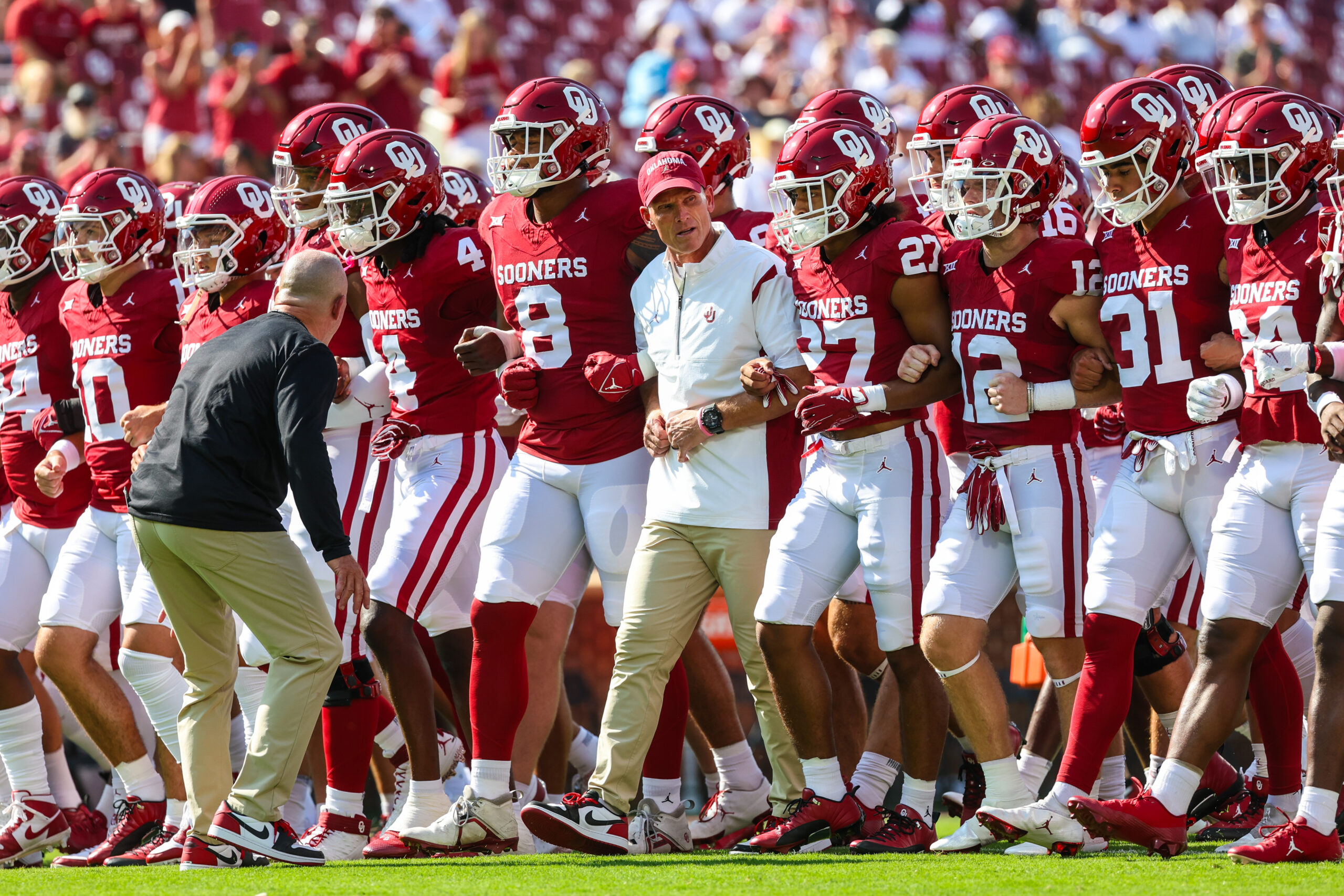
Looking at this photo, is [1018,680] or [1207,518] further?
[1018,680]

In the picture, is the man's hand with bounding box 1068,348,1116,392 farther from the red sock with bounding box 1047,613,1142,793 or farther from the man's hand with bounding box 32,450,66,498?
the man's hand with bounding box 32,450,66,498

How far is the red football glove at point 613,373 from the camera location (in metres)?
5.90

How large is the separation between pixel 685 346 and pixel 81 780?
14.5ft

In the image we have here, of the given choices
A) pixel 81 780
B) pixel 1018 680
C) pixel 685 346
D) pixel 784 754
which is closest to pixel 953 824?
pixel 1018 680

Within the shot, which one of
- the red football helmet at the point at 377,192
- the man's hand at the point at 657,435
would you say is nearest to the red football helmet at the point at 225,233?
the red football helmet at the point at 377,192

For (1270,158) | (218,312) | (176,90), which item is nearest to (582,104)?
(218,312)

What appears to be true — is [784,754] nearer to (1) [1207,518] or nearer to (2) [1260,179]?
(1) [1207,518]

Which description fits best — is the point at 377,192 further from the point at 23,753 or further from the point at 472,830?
the point at 23,753

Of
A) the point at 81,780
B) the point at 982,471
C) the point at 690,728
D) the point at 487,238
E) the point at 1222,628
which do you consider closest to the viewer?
the point at 1222,628

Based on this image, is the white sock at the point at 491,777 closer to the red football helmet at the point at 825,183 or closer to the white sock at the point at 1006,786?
the white sock at the point at 1006,786

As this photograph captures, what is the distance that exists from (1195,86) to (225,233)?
365cm

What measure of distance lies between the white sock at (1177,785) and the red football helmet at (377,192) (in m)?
3.29

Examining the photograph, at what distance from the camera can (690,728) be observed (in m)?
7.09

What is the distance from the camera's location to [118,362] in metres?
6.81
